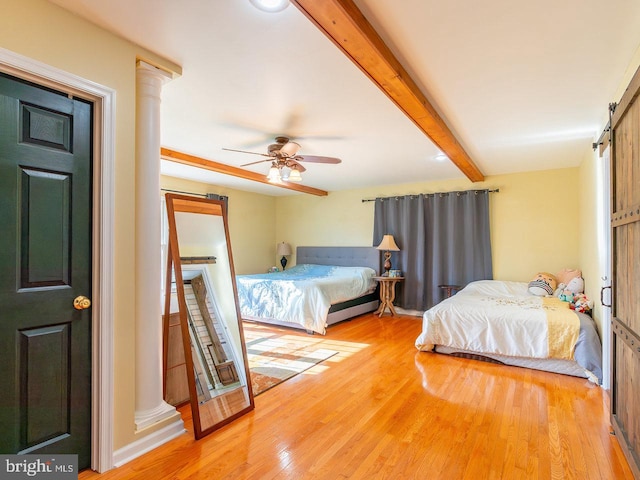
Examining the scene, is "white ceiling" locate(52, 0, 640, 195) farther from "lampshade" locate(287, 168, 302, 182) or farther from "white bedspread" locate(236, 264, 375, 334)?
"white bedspread" locate(236, 264, 375, 334)

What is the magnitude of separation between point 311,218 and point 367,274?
1.95 meters

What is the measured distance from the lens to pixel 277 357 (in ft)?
12.1

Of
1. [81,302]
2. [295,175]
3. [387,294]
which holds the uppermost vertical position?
[295,175]

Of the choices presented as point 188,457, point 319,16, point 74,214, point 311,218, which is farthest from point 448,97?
point 311,218

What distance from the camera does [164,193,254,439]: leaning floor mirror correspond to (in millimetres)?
2232

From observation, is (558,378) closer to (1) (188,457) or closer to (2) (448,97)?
(2) (448,97)

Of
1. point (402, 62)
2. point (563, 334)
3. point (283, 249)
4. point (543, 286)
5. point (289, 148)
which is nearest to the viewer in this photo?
point (402, 62)

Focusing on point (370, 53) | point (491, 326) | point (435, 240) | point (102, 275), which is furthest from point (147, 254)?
point (435, 240)

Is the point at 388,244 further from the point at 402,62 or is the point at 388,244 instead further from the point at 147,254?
the point at 147,254

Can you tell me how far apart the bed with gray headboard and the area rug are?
31cm

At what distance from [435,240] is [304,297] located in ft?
8.12

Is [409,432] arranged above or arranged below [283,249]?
below

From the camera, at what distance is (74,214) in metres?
1.75

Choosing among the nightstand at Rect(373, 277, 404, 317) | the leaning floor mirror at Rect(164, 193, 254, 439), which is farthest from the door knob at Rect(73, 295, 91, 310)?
the nightstand at Rect(373, 277, 404, 317)
